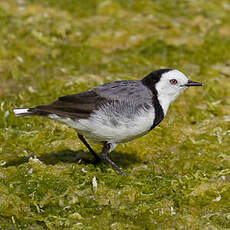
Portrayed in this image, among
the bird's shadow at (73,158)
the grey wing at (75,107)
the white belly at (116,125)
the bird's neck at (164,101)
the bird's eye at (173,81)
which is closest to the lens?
the white belly at (116,125)

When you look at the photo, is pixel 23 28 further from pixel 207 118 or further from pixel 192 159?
pixel 192 159

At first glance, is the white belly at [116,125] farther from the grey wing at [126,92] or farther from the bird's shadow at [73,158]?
the bird's shadow at [73,158]

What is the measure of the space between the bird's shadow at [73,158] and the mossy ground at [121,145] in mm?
16

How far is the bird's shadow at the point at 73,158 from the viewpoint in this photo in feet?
22.9

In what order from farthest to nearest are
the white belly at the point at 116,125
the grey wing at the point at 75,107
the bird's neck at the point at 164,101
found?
the bird's neck at the point at 164,101 < the grey wing at the point at 75,107 < the white belly at the point at 116,125

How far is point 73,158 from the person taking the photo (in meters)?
7.21

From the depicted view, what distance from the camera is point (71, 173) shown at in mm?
6574

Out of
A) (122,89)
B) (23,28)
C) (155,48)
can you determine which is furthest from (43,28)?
(122,89)

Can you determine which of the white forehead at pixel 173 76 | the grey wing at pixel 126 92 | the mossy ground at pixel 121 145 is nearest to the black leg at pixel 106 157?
the mossy ground at pixel 121 145

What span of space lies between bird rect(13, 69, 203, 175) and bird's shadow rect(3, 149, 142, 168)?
47cm

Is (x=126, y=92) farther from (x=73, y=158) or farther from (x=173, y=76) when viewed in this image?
(x=73, y=158)


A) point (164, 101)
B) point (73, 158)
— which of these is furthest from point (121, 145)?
point (164, 101)

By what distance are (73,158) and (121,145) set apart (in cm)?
86

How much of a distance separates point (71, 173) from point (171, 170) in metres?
1.47
